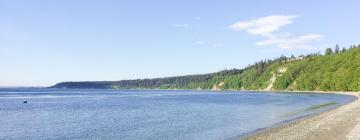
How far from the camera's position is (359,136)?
35.5 m

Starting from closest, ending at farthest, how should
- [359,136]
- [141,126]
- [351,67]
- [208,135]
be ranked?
[359,136]
[208,135]
[141,126]
[351,67]

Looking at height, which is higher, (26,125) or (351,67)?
(351,67)

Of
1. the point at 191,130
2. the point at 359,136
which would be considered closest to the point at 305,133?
the point at 359,136

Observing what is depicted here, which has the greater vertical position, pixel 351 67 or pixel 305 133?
pixel 351 67

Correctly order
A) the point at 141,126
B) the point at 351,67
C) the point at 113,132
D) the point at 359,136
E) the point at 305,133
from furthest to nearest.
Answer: the point at 351,67 → the point at 141,126 → the point at 113,132 → the point at 305,133 → the point at 359,136

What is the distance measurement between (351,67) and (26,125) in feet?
534

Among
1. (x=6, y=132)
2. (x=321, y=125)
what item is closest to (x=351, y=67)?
(x=321, y=125)

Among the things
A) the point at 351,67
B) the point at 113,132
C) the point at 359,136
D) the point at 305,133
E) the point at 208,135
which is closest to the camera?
the point at 359,136

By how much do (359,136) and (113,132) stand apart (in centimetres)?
2513

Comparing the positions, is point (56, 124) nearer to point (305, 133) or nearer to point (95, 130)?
point (95, 130)

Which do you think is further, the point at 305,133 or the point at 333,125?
the point at 333,125

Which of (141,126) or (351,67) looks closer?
(141,126)

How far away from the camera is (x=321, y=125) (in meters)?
46.9

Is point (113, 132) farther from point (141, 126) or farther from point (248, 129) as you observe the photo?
point (248, 129)
